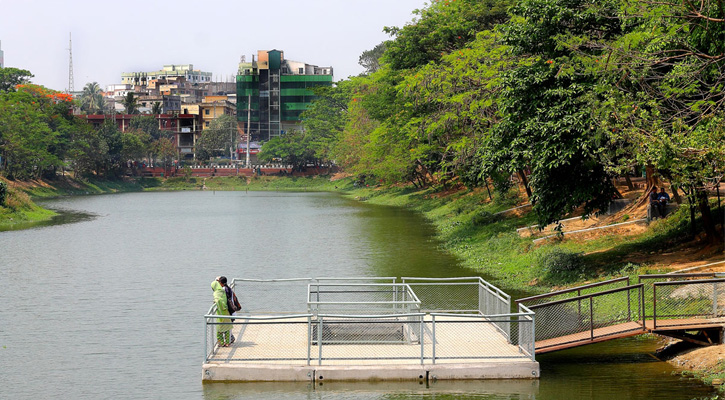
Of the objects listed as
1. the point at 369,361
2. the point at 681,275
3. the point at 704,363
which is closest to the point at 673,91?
the point at 681,275

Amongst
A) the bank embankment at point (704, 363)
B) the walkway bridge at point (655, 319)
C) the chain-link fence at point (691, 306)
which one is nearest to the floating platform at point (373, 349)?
the walkway bridge at point (655, 319)

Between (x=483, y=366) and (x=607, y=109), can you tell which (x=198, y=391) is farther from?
(x=607, y=109)

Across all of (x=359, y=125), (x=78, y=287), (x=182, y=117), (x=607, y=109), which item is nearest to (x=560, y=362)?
(x=607, y=109)

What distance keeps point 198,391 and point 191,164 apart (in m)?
156

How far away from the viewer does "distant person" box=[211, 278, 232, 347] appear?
65.2 ft

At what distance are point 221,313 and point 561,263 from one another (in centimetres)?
1490

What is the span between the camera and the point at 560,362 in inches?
829

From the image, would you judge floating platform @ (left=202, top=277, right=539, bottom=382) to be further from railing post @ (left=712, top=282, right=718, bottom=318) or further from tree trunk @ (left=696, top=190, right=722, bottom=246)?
tree trunk @ (left=696, top=190, right=722, bottom=246)

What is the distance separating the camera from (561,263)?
3067 centimetres

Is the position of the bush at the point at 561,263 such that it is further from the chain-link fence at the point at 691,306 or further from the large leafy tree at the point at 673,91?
the chain-link fence at the point at 691,306

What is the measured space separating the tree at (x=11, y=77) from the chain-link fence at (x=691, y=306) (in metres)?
129

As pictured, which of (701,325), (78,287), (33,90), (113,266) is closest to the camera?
(701,325)

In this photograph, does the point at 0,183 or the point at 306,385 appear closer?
the point at 306,385

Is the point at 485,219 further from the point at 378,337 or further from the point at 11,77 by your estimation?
the point at 11,77
